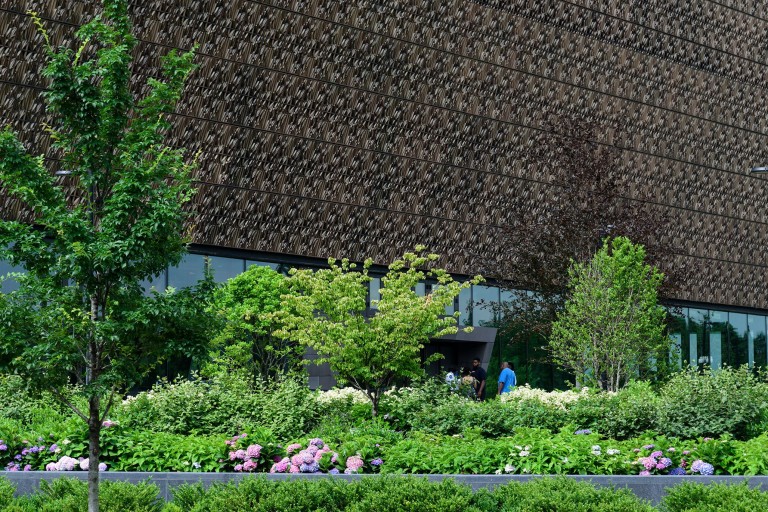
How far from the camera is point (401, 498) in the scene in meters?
11.1

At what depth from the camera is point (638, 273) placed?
1159 inches

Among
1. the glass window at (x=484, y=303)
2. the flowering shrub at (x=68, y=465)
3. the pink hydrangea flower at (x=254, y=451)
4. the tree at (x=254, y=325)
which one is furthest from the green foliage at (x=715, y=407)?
the glass window at (x=484, y=303)

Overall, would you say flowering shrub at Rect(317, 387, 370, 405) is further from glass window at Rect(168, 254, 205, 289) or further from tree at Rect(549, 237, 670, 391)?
glass window at Rect(168, 254, 205, 289)

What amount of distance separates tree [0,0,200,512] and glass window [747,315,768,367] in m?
53.1

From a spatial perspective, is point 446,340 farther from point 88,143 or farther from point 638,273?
point 88,143

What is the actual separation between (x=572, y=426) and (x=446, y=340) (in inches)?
1124

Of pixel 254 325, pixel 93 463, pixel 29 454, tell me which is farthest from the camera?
pixel 254 325

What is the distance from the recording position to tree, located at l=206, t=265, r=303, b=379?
33.8m

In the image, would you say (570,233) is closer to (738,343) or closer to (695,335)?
(695,335)

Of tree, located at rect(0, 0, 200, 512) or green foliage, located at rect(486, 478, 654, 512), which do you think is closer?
green foliage, located at rect(486, 478, 654, 512)

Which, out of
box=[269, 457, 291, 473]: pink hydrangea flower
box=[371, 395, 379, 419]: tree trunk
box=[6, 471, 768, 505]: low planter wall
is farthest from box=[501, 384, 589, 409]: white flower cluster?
box=[269, 457, 291, 473]: pink hydrangea flower

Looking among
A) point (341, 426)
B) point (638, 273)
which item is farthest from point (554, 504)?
point (638, 273)

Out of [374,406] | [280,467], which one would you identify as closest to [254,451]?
[280,467]

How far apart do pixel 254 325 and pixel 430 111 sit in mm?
14196
